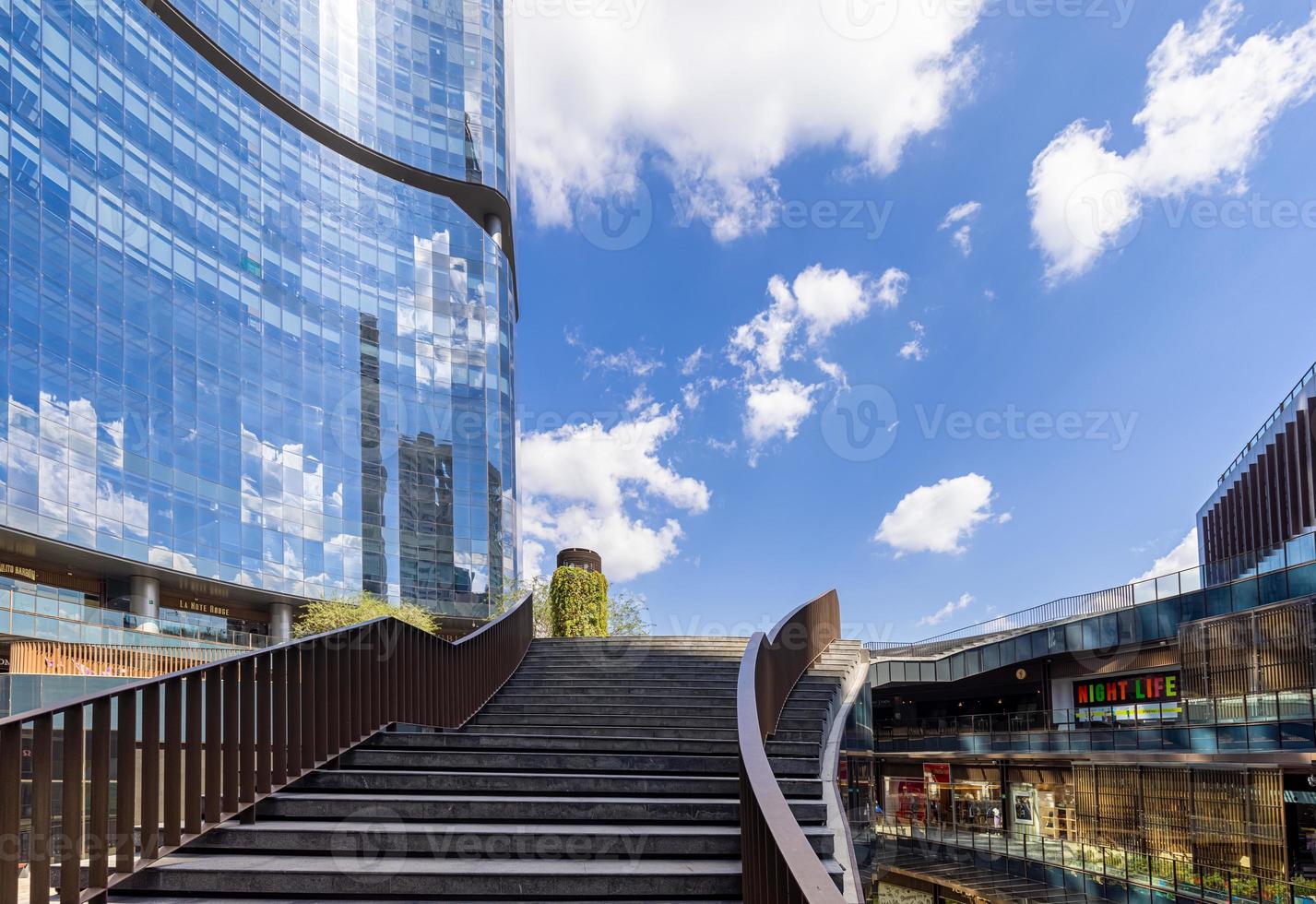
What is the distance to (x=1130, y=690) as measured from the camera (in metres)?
27.5

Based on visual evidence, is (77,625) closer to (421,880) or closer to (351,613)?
(351,613)

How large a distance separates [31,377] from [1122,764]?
32346mm

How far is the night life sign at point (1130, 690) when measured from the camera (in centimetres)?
2562

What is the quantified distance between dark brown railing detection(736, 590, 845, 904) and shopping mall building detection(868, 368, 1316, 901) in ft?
16.3

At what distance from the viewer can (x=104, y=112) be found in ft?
94.9

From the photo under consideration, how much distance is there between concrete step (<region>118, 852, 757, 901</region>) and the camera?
14.4 ft

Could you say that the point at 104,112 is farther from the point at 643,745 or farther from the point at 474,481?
the point at 643,745

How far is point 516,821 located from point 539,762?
3.14 ft

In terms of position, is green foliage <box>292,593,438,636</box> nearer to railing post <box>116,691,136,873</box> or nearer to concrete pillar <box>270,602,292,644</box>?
concrete pillar <box>270,602,292,644</box>

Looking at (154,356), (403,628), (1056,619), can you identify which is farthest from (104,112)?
(1056,619)

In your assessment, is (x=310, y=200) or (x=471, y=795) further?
(x=310, y=200)

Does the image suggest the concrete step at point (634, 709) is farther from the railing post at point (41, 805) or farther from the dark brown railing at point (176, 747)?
the railing post at point (41, 805)

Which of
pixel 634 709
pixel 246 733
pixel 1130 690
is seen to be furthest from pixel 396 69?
pixel 246 733

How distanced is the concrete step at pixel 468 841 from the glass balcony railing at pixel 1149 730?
15.4 metres
